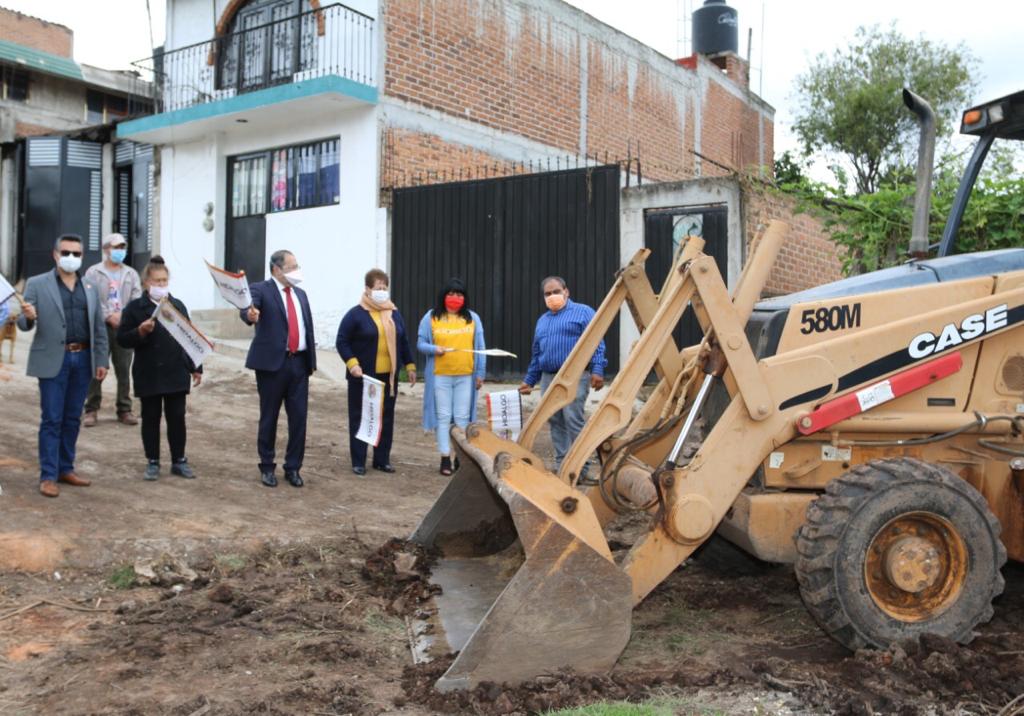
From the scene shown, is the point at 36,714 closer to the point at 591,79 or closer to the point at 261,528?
the point at 261,528

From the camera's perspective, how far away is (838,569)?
4.05 metres

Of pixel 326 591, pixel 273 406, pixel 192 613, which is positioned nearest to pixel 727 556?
pixel 326 591

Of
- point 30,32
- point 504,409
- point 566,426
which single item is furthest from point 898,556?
point 30,32

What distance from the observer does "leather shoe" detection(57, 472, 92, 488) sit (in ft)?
22.9

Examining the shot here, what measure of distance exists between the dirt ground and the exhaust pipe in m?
1.92

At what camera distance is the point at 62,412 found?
267 inches

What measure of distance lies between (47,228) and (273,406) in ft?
49.3

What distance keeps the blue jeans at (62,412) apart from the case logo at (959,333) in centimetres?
536

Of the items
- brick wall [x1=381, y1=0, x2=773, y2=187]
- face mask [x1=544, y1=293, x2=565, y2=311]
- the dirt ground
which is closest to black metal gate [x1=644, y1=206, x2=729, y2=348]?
brick wall [x1=381, y1=0, x2=773, y2=187]

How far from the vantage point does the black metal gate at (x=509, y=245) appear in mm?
13516

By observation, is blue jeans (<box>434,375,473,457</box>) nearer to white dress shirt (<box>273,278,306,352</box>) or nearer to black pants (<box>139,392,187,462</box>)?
white dress shirt (<box>273,278,306,352</box>)

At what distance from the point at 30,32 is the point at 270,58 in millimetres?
15094

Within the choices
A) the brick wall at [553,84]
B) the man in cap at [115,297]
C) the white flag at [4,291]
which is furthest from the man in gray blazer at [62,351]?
the brick wall at [553,84]

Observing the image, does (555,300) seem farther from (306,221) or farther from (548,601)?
(306,221)
